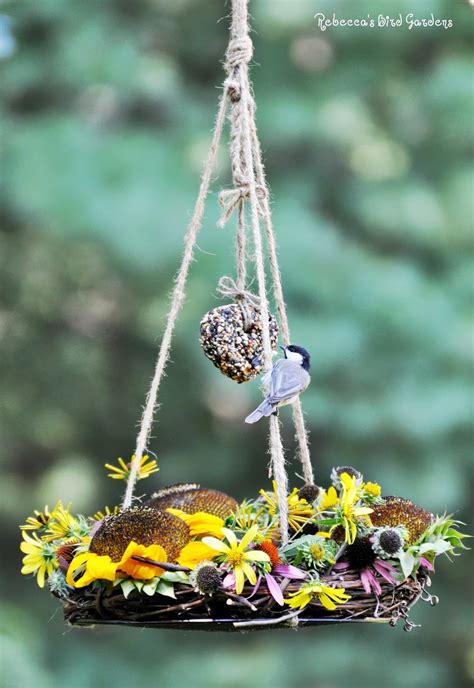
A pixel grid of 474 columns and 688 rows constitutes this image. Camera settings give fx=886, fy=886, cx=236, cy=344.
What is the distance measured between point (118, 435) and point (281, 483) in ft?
7.90

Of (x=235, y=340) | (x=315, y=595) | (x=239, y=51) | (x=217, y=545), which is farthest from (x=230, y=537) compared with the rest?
(x=239, y=51)

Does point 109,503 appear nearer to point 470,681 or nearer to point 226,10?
point 470,681

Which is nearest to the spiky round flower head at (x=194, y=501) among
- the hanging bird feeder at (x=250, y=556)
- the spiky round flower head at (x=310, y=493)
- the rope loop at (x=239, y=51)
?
the hanging bird feeder at (x=250, y=556)

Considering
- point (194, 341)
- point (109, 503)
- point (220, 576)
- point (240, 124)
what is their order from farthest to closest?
1. point (109, 503)
2. point (194, 341)
3. point (240, 124)
4. point (220, 576)

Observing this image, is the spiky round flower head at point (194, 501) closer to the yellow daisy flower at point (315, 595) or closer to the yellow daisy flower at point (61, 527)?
the yellow daisy flower at point (61, 527)

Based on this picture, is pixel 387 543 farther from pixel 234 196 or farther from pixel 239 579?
pixel 234 196

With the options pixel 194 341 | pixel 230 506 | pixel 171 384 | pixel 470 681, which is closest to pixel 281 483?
pixel 230 506

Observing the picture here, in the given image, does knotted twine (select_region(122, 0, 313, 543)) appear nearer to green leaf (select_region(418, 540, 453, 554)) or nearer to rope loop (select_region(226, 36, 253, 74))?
rope loop (select_region(226, 36, 253, 74))

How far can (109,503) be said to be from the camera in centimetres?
336

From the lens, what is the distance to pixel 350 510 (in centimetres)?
112

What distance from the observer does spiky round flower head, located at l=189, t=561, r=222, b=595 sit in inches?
40.6

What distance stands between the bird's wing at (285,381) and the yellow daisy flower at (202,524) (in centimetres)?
18

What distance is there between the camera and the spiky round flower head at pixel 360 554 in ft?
3.66

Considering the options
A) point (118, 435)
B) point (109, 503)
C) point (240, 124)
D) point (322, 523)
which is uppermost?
point (118, 435)
